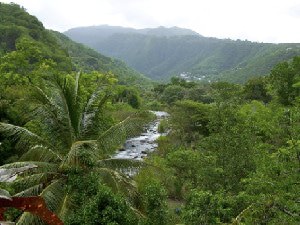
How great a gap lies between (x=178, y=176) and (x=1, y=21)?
60.8 m

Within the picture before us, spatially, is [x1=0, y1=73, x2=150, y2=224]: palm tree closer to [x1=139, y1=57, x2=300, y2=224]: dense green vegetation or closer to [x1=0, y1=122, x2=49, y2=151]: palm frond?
[x1=0, y1=122, x2=49, y2=151]: palm frond

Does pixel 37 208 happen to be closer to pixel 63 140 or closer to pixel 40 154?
pixel 40 154

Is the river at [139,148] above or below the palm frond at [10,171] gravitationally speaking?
below

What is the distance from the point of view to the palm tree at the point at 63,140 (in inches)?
468

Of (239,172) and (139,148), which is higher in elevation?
(239,172)

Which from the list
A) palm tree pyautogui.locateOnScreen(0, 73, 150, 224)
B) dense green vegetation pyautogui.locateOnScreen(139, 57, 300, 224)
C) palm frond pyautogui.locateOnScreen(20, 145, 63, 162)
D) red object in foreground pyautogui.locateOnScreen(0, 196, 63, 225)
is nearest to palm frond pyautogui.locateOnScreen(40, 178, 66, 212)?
palm tree pyautogui.locateOnScreen(0, 73, 150, 224)

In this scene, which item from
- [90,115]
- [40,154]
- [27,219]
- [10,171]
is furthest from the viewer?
[90,115]

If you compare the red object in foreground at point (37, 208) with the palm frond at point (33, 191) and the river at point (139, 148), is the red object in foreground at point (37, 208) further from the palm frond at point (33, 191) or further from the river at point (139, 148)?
the river at point (139, 148)

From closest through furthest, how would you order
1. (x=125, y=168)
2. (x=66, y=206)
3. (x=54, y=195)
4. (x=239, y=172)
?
1. (x=66, y=206)
2. (x=54, y=195)
3. (x=125, y=168)
4. (x=239, y=172)

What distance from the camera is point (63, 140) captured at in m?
13.9

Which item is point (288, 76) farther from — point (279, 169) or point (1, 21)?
point (1, 21)

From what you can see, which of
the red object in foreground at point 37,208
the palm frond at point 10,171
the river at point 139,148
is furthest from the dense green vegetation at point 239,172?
the red object in foreground at point 37,208

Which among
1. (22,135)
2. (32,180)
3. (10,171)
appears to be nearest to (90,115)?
(22,135)

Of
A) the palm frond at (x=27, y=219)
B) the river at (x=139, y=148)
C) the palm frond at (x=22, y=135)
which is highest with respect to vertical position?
the palm frond at (x=22, y=135)
